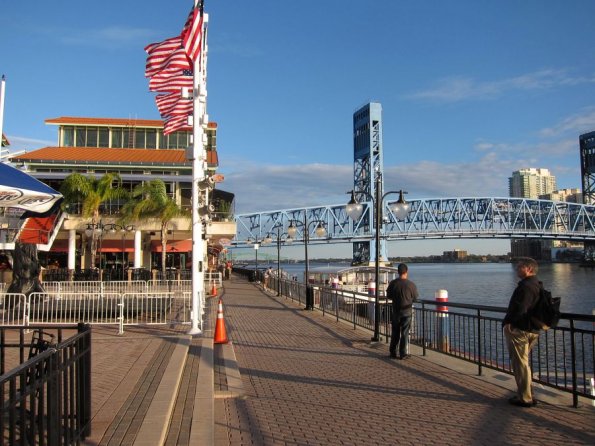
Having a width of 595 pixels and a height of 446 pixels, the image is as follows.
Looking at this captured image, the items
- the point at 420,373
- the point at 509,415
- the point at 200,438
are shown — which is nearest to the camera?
the point at 200,438

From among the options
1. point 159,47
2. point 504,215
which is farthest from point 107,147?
point 504,215

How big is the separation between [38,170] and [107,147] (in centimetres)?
798

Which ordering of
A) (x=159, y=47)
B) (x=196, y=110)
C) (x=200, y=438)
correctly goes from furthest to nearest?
(x=159, y=47), (x=196, y=110), (x=200, y=438)

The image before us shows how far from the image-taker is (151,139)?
4591cm

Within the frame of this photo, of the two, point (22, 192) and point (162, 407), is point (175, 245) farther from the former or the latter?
point (162, 407)

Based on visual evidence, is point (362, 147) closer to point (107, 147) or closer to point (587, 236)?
point (587, 236)

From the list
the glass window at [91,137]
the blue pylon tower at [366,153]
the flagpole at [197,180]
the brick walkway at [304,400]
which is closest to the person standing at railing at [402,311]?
the brick walkway at [304,400]

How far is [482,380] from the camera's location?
8.26 metres

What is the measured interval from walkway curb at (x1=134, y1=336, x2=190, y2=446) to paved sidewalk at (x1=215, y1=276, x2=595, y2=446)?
23.5 inches

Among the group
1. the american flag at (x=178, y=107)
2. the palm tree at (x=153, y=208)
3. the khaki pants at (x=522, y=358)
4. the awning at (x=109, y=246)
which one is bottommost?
the khaki pants at (x=522, y=358)

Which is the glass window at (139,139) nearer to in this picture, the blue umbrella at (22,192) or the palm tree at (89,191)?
the palm tree at (89,191)

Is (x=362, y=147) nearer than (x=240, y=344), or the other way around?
(x=240, y=344)

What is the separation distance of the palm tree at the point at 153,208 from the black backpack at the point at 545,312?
91.7ft

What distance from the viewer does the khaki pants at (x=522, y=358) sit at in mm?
6705
